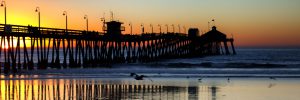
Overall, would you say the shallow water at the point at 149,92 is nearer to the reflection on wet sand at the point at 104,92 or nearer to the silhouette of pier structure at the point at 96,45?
the reflection on wet sand at the point at 104,92

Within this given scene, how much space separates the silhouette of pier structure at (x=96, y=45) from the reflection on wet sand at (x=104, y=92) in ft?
51.7

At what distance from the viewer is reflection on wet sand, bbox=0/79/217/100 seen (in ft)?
83.8

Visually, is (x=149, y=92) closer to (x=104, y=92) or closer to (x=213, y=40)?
(x=104, y=92)

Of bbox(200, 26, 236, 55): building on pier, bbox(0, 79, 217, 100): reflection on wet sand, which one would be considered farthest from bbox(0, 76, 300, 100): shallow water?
bbox(200, 26, 236, 55): building on pier

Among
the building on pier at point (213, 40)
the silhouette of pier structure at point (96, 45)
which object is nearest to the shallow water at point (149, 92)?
the silhouette of pier structure at point (96, 45)

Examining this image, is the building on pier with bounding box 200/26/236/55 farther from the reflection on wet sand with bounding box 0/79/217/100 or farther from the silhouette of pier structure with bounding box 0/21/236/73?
the reflection on wet sand with bounding box 0/79/217/100

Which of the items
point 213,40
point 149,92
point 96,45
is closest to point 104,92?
point 149,92

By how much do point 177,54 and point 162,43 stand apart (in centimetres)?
878

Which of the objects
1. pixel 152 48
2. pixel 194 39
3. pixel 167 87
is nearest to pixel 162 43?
pixel 152 48

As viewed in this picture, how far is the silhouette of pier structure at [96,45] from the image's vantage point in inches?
1945

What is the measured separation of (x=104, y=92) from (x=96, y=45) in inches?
1606

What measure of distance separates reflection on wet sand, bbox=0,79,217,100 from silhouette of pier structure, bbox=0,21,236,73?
1574 cm

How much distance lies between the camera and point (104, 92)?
28.0 meters

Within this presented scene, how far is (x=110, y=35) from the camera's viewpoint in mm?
71812
